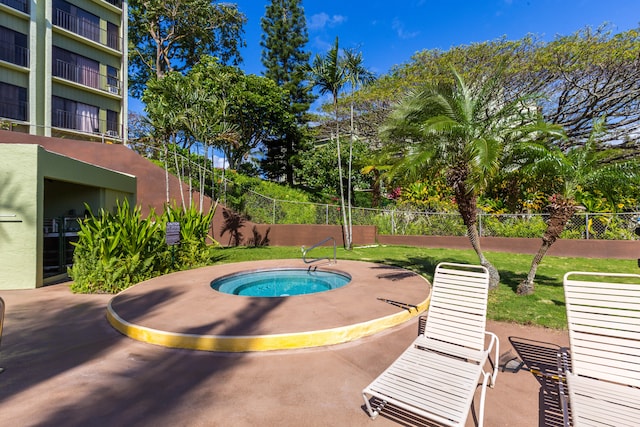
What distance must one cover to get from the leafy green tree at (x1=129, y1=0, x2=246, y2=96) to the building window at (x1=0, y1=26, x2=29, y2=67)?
30.0 feet

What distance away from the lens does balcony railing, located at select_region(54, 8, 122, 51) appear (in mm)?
22578

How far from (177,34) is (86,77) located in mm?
10171

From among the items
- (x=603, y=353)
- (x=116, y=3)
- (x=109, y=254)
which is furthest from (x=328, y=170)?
(x=116, y=3)

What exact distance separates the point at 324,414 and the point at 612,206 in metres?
15.5

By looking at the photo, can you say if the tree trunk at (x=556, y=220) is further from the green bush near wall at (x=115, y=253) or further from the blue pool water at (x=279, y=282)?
the green bush near wall at (x=115, y=253)

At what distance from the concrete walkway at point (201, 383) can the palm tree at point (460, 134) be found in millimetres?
3121

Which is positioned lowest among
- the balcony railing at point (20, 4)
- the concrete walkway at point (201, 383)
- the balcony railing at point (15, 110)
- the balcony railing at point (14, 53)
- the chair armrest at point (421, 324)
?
the concrete walkway at point (201, 383)

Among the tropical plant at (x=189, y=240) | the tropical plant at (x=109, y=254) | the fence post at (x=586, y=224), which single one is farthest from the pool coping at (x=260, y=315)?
the fence post at (x=586, y=224)

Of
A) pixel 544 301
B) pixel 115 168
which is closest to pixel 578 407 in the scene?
pixel 544 301

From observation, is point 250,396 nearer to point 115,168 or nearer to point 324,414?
point 324,414

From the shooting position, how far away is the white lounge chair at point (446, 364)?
2693 mm

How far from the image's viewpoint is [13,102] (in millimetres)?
20266

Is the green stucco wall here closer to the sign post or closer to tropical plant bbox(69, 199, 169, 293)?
tropical plant bbox(69, 199, 169, 293)

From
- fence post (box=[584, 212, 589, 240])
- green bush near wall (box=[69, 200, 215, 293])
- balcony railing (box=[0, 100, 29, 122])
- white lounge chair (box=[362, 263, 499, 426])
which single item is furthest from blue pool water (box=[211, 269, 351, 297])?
balcony railing (box=[0, 100, 29, 122])
